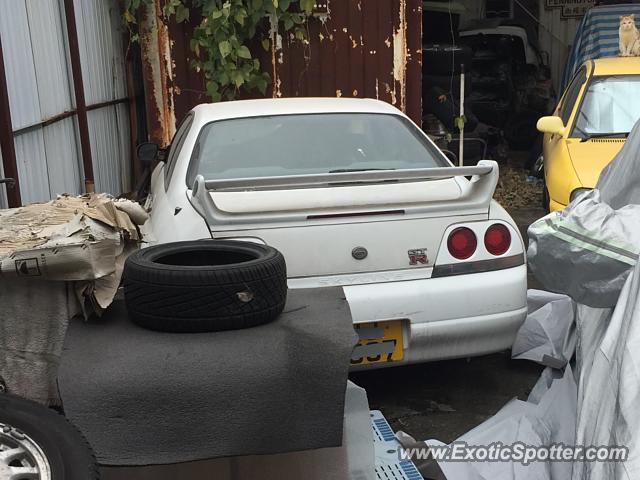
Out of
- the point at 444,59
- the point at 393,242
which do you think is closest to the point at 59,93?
the point at 393,242

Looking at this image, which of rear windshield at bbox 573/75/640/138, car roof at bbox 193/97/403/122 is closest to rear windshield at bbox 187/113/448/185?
car roof at bbox 193/97/403/122

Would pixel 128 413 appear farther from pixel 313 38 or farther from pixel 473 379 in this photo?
pixel 313 38

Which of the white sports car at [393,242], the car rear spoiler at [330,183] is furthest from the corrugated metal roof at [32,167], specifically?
the car rear spoiler at [330,183]

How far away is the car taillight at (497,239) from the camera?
11.5 feet

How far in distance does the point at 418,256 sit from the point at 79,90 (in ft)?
12.7

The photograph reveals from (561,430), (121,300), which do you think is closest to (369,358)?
(561,430)

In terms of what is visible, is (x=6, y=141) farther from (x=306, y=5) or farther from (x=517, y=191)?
(x=517, y=191)

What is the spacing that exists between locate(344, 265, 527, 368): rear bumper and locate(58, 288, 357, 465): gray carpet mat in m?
0.97

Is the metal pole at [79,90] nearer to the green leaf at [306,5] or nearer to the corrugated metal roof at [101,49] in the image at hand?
the corrugated metal roof at [101,49]

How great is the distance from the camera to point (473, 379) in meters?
4.02

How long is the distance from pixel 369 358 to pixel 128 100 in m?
6.07

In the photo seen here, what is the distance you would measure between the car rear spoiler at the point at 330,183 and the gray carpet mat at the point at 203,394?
3.04 ft

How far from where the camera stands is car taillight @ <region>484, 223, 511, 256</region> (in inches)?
138

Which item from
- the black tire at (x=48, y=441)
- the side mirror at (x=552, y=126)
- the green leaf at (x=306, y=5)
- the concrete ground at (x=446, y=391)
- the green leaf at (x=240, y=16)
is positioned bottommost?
the concrete ground at (x=446, y=391)
